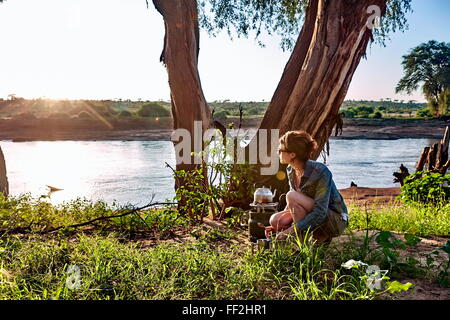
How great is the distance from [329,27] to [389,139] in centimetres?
2877

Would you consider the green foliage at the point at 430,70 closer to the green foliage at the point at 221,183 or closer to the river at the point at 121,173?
the river at the point at 121,173

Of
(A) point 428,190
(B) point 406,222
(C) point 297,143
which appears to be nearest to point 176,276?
(C) point 297,143

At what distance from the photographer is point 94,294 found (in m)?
3.12

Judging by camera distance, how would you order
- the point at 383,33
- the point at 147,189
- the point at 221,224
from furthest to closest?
the point at 147,189 → the point at 383,33 → the point at 221,224

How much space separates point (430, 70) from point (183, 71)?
2938cm

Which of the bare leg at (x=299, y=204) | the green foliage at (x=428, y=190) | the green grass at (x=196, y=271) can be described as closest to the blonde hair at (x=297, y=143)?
the bare leg at (x=299, y=204)

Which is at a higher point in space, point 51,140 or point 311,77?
point 311,77

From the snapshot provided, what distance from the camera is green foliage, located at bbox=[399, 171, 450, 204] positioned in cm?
747

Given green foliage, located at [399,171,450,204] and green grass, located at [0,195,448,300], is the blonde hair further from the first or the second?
green foliage, located at [399,171,450,204]

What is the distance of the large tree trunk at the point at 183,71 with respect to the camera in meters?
7.10

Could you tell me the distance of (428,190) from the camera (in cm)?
755

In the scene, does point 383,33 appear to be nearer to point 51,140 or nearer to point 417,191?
point 417,191

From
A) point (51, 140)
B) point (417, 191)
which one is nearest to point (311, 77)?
point (417, 191)

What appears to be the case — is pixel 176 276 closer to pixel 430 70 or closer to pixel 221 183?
pixel 221 183
